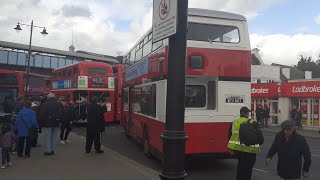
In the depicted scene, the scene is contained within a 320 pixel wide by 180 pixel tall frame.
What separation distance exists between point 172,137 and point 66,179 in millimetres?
5096

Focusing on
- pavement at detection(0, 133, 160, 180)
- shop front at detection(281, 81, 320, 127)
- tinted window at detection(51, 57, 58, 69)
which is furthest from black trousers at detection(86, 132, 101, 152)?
tinted window at detection(51, 57, 58, 69)

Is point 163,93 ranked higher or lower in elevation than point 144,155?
higher

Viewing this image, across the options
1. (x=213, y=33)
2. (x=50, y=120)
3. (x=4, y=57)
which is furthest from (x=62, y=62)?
(x=213, y=33)

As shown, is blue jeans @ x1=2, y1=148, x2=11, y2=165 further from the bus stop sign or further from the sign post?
the sign post

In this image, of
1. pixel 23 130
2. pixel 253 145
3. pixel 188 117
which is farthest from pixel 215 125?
pixel 23 130

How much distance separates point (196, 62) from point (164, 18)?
6.15m

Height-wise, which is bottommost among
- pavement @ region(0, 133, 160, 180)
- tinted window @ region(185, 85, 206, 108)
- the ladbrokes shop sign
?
pavement @ region(0, 133, 160, 180)

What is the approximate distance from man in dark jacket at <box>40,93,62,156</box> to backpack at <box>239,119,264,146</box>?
6890 millimetres

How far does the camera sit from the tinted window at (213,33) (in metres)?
11.0

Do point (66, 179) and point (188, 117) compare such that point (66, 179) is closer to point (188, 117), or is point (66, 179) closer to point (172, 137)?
point (188, 117)

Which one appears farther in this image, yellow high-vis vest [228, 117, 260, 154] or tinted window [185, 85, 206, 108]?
tinted window [185, 85, 206, 108]

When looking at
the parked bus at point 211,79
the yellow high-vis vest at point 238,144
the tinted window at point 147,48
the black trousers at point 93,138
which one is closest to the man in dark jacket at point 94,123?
the black trousers at point 93,138

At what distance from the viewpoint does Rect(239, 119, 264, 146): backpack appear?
7.41m

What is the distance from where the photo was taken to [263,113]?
31.5 m
